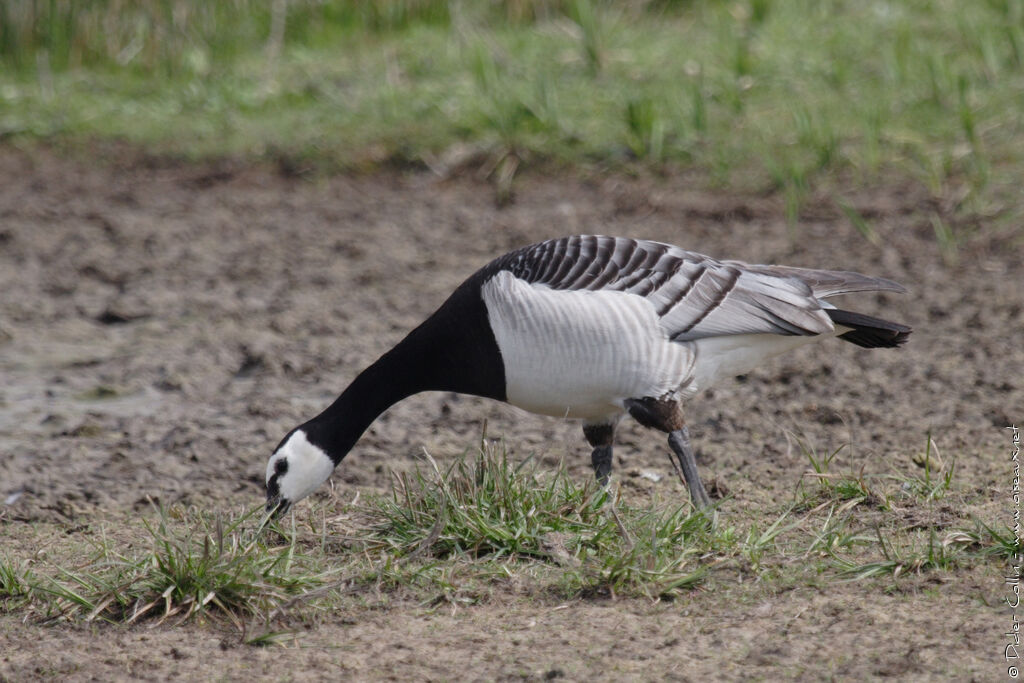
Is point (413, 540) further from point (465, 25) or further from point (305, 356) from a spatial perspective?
point (465, 25)

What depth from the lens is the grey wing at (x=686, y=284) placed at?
4.86 meters

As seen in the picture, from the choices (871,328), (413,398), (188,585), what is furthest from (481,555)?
(413,398)

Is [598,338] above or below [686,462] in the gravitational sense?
above

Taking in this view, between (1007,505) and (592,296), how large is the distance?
5.36ft

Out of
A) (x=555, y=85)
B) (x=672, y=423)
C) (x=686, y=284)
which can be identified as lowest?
(x=672, y=423)

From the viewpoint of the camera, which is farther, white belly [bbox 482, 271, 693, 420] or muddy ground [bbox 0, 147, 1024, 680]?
white belly [bbox 482, 271, 693, 420]

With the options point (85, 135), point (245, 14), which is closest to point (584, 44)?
point (245, 14)

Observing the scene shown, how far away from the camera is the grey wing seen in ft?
15.9

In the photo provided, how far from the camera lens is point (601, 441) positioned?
513 centimetres

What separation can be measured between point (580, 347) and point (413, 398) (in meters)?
2.03

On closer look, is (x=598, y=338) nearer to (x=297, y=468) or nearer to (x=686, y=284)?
(x=686, y=284)

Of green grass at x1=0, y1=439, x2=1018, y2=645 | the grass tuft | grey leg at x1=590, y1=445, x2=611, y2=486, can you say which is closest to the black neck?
green grass at x1=0, y1=439, x2=1018, y2=645

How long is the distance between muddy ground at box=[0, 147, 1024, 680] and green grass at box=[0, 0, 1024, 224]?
10.9 inches

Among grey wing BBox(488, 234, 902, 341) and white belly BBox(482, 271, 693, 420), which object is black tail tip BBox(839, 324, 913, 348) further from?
white belly BBox(482, 271, 693, 420)
